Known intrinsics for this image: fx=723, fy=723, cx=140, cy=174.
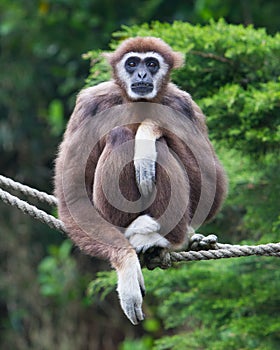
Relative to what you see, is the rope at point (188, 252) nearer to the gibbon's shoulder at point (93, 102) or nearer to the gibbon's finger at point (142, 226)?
the gibbon's finger at point (142, 226)

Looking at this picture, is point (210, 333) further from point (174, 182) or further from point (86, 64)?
point (86, 64)

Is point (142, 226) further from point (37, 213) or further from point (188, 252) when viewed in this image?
point (37, 213)

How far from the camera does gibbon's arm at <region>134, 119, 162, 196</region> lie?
5.30 metres

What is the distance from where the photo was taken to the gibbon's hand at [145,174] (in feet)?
17.4

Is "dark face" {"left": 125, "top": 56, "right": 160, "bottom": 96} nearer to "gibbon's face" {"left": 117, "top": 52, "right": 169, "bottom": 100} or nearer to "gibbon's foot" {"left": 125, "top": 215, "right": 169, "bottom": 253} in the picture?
"gibbon's face" {"left": 117, "top": 52, "right": 169, "bottom": 100}

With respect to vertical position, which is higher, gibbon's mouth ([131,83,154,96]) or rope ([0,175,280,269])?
gibbon's mouth ([131,83,154,96])

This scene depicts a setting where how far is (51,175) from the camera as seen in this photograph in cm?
1261

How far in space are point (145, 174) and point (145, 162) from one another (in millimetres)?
88

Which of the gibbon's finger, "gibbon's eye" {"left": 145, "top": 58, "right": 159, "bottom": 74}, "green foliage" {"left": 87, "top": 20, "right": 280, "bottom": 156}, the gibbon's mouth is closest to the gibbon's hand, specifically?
the gibbon's finger

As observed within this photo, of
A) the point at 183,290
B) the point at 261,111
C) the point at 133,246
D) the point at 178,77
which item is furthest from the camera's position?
the point at 183,290

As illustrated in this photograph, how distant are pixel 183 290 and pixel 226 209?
3.99ft

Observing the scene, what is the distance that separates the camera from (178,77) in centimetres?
834

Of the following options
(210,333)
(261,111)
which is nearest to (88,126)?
(261,111)

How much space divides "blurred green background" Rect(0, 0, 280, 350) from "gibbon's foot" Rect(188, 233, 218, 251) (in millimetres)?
2583
